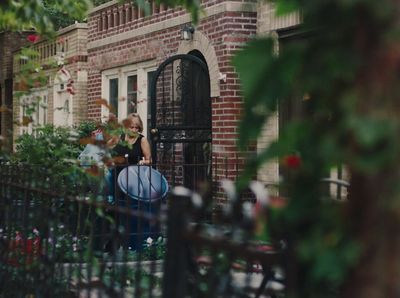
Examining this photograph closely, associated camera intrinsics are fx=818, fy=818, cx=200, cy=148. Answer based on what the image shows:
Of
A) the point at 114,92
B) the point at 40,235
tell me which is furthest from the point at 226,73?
the point at 40,235

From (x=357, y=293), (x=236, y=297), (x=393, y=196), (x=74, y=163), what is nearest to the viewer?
(x=393, y=196)

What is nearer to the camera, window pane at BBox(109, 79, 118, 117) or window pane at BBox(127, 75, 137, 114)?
window pane at BBox(127, 75, 137, 114)

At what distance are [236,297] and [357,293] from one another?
2.30ft

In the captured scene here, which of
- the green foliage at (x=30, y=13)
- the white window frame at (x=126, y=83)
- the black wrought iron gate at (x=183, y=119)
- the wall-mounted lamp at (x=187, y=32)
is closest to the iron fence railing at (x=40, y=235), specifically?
the green foliage at (x=30, y=13)

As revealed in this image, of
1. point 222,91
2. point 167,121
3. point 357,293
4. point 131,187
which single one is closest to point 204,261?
point 357,293

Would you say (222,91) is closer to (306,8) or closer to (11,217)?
(11,217)

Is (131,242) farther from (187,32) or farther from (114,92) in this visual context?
(114,92)

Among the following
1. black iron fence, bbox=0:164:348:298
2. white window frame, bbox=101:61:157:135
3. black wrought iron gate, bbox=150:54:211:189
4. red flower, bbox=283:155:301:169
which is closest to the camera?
red flower, bbox=283:155:301:169

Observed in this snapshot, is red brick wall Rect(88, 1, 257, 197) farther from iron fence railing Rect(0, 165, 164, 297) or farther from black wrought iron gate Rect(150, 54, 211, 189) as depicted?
Result: iron fence railing Rect(0, 165, 164, 297)

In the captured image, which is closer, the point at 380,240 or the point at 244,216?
the point at 380,240

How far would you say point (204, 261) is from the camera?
3670mm

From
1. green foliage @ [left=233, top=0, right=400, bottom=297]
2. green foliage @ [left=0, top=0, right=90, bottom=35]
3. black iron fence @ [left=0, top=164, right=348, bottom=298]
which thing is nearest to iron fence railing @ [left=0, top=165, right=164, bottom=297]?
black iron fence @ [left=0, top=164, right=348, bottom=298]

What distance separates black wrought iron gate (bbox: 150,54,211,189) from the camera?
12.5 meters

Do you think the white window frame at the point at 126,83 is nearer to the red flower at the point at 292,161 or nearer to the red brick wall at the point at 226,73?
the red brick wall at the point at 226,73
